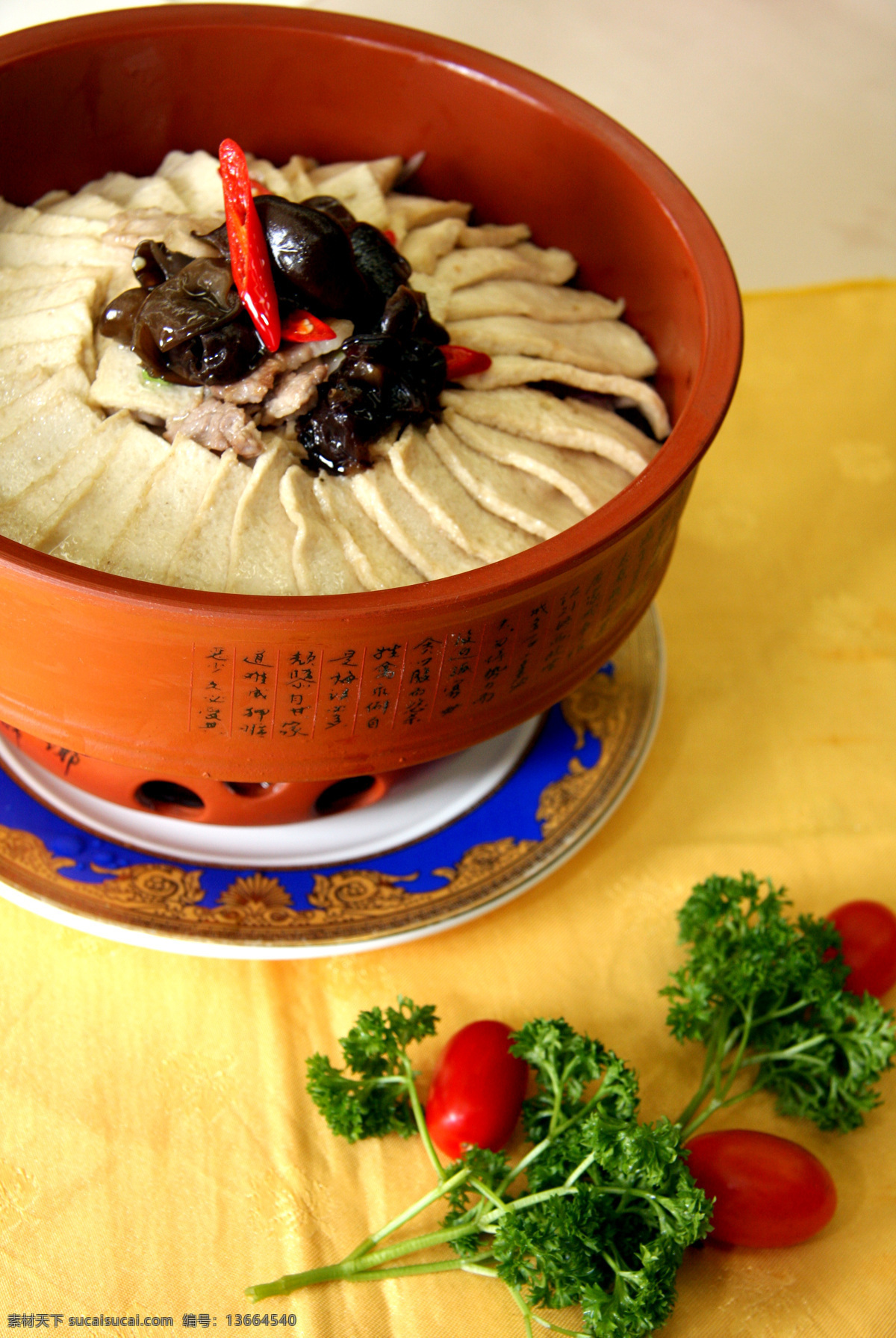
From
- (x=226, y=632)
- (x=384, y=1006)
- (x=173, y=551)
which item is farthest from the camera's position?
(x=384, y=1006)

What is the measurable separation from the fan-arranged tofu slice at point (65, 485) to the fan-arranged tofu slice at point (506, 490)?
0.55m

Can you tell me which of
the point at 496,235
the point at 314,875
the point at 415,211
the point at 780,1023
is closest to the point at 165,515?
the point at 314,875

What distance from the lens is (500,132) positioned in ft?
9.27

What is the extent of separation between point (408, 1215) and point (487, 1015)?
1.50ft

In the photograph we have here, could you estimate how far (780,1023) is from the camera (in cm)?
237

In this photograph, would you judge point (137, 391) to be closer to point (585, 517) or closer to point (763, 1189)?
point (585, 517)

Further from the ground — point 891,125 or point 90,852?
point 891,125

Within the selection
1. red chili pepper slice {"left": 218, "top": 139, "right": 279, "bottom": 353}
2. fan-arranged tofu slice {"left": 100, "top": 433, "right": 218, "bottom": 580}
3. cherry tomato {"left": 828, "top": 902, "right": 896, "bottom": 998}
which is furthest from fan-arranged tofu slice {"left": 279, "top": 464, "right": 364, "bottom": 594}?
cherry tomato {"left": 828, "top": 902, "right": 896, "bottom": 998}

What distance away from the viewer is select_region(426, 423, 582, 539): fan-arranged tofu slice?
7.47 feet

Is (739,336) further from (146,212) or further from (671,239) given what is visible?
(146,212)

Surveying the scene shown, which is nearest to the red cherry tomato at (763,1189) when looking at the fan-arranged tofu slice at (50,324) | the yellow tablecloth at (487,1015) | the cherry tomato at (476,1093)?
the yellow tablecloth at (487,1015)

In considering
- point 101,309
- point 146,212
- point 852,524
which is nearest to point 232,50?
point 146,212

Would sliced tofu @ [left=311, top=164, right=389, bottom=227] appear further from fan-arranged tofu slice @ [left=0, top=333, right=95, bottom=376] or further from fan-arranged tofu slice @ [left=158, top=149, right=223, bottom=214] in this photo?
fan-arranged tofu slice @ [left=0, top=333, right=95, bottom=376]

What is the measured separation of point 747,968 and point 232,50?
2129mm
